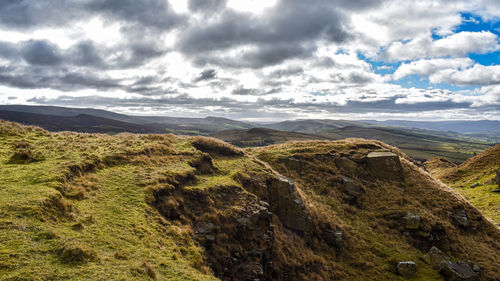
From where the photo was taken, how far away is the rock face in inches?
1372

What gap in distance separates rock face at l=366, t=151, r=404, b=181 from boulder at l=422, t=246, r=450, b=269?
1162 cm

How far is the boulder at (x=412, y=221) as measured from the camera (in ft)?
88.3

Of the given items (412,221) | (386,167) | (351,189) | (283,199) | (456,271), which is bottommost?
(456,271)

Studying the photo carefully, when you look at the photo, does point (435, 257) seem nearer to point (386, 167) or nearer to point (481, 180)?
point (386, 167)

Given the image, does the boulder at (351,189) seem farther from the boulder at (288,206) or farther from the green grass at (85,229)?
the green grass at (85,229)

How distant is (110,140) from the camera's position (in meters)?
29.9

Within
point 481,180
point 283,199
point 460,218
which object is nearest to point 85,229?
point 283,199

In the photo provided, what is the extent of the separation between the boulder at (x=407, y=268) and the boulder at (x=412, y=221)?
5.49 meters

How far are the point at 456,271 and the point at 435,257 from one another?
1814 millimetres

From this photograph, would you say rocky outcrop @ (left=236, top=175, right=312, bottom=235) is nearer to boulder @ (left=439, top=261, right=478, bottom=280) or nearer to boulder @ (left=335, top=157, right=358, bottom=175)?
boulder @ (left=439, top=261, right=478, bottom=280)

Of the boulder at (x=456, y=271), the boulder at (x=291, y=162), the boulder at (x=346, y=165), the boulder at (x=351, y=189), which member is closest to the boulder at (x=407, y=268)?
the boulder at (x=456, y=271)

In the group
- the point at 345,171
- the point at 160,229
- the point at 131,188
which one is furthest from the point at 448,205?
the point at 131,188

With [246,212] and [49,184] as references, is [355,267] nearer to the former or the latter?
[246,212]

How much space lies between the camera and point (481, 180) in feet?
185
